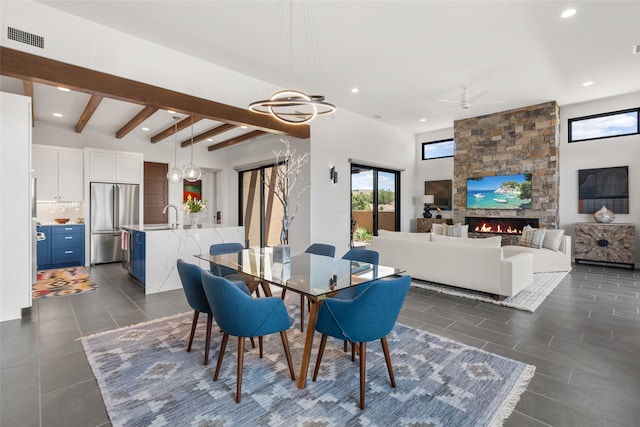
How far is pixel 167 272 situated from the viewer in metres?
4.68

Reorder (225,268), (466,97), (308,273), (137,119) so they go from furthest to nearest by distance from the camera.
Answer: (466,97)
(137,119)
(225,268)
(308,273)

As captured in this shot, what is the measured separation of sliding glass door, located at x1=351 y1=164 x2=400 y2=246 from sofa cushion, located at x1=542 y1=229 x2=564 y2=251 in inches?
140

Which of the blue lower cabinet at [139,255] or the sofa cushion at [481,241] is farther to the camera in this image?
the blue lower cabinet at [139,255]

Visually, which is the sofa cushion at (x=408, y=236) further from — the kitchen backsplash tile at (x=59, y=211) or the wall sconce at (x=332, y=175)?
the kitchen backsplash tile at (x=59, y=211)

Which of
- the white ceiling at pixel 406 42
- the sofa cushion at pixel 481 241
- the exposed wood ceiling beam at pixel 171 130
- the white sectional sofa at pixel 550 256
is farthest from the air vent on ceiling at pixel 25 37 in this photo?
the white sectional sofa at pixel 550 256

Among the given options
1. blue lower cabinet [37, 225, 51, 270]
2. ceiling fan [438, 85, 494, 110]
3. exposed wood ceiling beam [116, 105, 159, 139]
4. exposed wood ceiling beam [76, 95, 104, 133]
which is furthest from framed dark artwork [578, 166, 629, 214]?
blue lower cabinet [37, 225, 51, 270]

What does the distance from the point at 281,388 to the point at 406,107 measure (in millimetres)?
6207

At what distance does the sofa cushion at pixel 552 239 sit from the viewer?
19.4 ft

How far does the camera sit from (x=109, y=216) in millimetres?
6793

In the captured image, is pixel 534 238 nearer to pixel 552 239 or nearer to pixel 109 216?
pixel 552 239

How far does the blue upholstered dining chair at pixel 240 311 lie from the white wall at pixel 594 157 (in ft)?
24.9

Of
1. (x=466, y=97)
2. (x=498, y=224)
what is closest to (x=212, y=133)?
(x=466, y=97)

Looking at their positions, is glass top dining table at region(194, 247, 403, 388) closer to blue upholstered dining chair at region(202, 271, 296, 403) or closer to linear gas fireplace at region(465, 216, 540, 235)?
blue upholstered dining chair at region(202, 271, 296, 403)

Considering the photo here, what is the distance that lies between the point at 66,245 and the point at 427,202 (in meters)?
8.47
